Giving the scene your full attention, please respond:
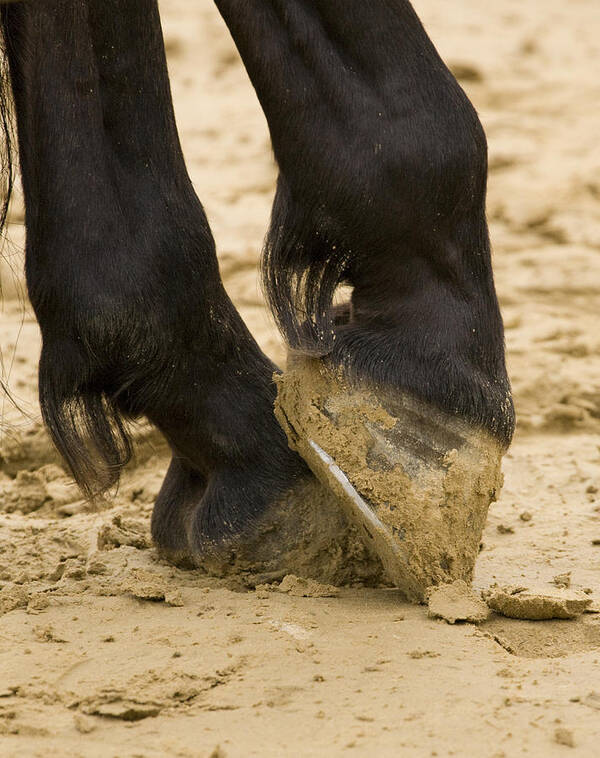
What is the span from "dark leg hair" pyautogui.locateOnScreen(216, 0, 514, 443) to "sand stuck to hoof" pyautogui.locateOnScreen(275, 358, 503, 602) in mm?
29

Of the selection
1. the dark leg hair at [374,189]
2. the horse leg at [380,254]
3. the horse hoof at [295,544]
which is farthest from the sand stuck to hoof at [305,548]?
the dark leg hair at [374,189]

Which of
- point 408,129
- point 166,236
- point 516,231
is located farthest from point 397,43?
point 516,231

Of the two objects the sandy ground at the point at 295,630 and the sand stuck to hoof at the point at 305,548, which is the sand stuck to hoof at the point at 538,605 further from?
the sand stuck to hoof at the point at 305,548

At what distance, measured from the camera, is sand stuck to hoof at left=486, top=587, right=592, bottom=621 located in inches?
61.8

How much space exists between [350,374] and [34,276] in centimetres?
44

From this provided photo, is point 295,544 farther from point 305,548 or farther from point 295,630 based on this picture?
point 295,630

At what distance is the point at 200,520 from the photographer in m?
1.71

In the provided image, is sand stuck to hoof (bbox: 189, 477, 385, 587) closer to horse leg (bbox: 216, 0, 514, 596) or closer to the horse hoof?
the horse hoof

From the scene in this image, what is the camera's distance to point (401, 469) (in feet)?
5.01

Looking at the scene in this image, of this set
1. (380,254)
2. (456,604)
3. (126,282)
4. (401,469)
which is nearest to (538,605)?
(456,604)

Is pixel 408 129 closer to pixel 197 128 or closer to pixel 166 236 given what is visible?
pixel 166 236

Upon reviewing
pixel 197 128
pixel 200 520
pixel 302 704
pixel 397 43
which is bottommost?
pixel 302 704

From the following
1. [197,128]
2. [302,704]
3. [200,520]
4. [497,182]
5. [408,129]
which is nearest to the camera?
[302,704]

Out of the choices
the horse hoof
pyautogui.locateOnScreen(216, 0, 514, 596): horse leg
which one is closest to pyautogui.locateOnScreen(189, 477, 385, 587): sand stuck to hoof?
the horse hoof
